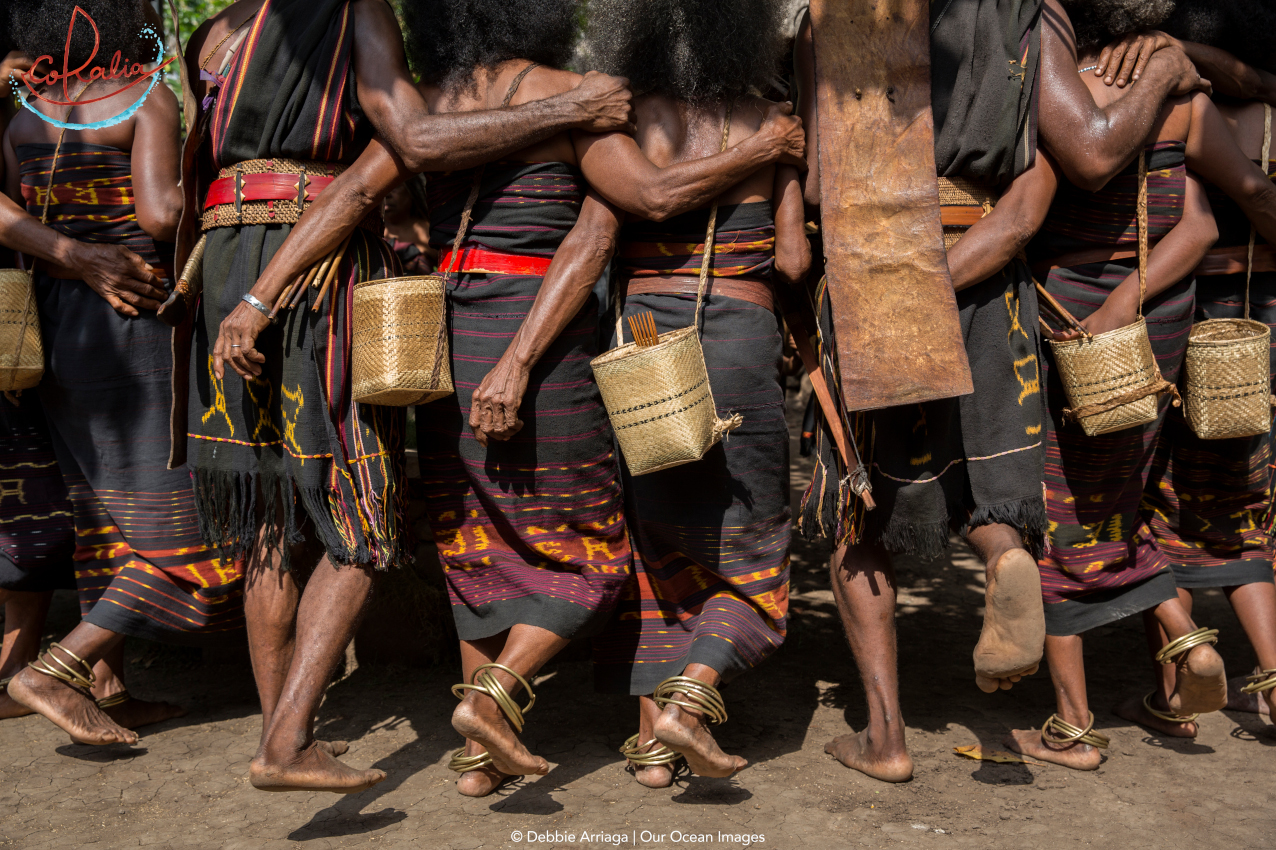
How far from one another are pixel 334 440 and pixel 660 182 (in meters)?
1.21

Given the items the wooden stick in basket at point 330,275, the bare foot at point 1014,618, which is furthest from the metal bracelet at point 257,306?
the bare foot at point 1014,618

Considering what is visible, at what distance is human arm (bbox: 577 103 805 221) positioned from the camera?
2.89 metres

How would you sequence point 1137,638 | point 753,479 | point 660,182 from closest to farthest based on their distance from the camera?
point 660,182
point 753,479
point 1137,638

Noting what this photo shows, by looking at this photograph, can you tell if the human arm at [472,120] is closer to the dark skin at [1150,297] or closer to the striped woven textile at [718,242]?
the striped woven textile at [718,242]

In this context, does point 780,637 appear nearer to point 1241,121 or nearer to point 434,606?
point 434,606

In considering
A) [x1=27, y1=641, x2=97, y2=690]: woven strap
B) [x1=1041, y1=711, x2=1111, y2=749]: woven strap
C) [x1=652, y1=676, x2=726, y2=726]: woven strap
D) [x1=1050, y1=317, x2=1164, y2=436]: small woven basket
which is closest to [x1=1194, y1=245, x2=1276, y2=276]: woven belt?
Answer: [x1=1050, y1=317, x2=1164, y2=436]: small woven basket

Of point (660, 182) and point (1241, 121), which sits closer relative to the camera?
point (660, 182)

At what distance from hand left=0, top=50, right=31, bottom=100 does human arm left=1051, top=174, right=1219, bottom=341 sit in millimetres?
3616

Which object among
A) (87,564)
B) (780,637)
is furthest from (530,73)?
(87,564)

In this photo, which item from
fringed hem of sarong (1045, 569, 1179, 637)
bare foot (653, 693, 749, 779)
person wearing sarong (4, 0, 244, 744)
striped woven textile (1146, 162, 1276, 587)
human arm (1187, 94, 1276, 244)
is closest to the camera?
bare foot (653, 693, 749, 779)

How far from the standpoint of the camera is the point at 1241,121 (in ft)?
11.7

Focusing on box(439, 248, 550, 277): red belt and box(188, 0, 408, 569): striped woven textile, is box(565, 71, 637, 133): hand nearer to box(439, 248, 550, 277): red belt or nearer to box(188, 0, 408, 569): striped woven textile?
box(439, 248, 550, 277): red belt

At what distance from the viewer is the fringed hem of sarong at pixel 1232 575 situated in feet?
11.6

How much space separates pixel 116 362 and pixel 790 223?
237 centimetres
